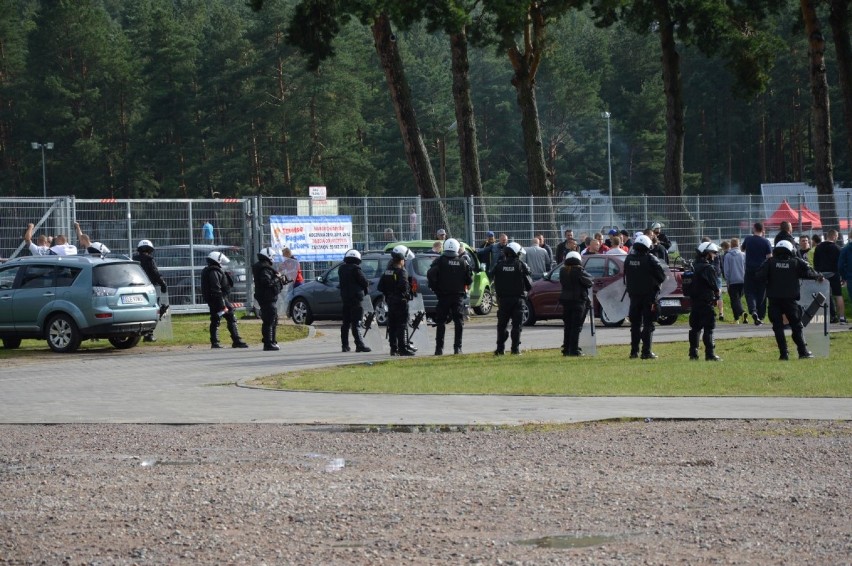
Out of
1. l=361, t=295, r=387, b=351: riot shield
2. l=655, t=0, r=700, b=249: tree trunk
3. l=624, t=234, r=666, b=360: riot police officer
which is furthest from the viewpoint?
Answer: l=655, t=0, r=700, b=249: tree trunk

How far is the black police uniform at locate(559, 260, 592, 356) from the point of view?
67.4 ft

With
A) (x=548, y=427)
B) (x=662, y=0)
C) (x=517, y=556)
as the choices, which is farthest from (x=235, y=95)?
(x=517, y=556)

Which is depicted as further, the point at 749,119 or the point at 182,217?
the point at 749,119

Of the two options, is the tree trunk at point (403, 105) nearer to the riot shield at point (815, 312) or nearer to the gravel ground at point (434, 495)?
the riot shield at point (815, 312)

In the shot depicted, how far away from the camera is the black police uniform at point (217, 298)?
23.3 meters

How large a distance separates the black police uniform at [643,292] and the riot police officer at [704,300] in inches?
24.1

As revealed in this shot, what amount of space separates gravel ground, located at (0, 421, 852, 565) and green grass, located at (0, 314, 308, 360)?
11.7 m

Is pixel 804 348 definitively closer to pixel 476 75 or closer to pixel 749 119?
pixel 749 119

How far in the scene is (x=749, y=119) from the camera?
344 feet

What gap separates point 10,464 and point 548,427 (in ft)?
16.2

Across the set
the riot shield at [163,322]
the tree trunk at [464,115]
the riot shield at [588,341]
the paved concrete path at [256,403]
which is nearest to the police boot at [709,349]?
the riot shield at [588,341]

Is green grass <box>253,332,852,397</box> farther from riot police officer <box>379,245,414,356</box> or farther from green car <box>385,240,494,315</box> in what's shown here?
green car <box>385,240,494,315</box>

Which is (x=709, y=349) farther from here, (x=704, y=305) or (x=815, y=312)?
(x=815, y=312)

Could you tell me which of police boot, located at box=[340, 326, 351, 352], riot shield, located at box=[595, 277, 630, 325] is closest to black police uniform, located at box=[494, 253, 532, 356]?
police boot, located at box=[340, 326, 351, 352]
